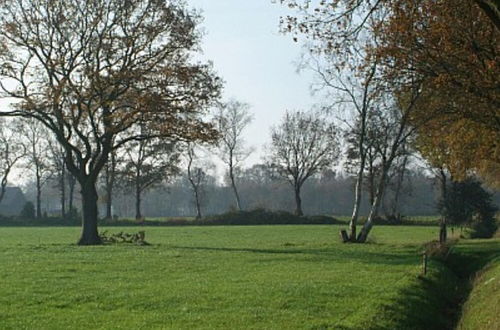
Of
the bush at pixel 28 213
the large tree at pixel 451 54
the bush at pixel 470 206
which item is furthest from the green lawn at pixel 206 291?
the bush at pixel 28 213

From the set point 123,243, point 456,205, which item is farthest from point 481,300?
point 456,205

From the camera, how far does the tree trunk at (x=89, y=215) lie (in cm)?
4262

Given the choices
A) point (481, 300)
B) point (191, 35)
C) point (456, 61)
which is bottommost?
point (481, 300)

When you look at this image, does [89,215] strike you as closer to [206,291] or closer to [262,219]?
[206,291]

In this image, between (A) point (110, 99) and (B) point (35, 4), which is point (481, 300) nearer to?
(A) point (110, 99)

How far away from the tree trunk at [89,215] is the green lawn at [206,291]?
11.0 metres

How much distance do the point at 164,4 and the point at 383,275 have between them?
2430 centimetres

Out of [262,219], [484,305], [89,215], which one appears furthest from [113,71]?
[262,219]

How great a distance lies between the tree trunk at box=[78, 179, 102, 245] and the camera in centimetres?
4262

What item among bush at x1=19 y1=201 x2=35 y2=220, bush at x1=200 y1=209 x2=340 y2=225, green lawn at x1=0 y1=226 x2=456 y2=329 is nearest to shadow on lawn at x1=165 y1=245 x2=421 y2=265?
green lawn at x1=0 y1=226 x2=456 y2=329

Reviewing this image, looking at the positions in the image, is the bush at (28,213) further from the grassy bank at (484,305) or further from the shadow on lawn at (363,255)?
the grassy bank at (484,305)

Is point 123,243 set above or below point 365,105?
below

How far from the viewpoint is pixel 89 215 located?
42.8 meters

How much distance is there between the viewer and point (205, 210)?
170 m
